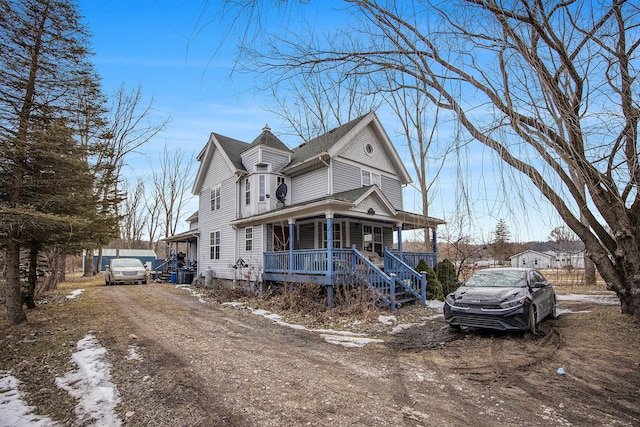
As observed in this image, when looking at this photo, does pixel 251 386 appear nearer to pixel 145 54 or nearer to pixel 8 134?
pixel 145 54

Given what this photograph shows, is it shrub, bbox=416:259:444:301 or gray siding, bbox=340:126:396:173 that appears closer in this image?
shrub, bbox=416:259:444:301

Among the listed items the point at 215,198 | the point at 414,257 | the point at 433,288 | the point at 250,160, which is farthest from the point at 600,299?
the point at 215,198

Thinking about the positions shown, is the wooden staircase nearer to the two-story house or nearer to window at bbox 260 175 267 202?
the two-story house

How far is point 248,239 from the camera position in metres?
15.8

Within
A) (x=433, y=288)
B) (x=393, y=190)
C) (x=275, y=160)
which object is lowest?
(x=433, y=288)

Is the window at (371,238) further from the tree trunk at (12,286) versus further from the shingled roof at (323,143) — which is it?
the tree trunk at (12,286)

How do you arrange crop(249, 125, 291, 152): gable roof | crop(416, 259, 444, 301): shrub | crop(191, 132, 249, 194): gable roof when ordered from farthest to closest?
crop(191, 132, 249, 194): gable roof < crop(249, 125, 291, 152): gable roof < crop(416, 259, 444, 301): shrub

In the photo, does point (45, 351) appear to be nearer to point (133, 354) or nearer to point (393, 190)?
point (133, 354)

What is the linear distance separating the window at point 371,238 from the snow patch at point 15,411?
1298 centimetres

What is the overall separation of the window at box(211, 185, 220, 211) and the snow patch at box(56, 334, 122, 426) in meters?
12.6

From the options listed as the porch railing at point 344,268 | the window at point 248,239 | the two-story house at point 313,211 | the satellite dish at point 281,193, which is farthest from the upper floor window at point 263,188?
the porch railing at point 344,268

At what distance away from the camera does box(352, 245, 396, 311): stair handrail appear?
10.6 metres

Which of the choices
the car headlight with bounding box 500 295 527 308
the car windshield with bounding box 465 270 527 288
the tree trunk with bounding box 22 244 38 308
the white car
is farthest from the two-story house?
the tree trunk with bounding box 22 244 38 308

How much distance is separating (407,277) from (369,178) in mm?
5554
